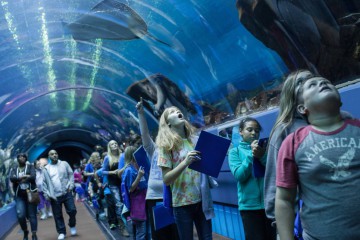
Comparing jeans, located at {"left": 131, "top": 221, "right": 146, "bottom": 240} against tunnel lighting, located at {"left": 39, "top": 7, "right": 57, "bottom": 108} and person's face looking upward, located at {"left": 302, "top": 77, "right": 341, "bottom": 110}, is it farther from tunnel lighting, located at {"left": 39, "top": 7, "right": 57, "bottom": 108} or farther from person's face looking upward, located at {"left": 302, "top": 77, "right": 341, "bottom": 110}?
tunnel lighting, located at {"left": 39, "top": 7, "right": 57, "bottom": 108}

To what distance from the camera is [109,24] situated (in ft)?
39.4

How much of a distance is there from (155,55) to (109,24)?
5.00ft

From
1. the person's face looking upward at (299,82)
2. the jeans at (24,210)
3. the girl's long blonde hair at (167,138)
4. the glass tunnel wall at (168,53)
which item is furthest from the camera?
the jeans at (24,210)

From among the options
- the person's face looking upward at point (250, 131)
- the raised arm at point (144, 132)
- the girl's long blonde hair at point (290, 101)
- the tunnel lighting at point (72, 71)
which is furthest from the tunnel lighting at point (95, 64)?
the girl's long blonde hair at point (290, 101)

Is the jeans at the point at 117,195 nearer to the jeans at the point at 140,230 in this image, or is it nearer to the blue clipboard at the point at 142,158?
the jeans at the point at 140,230

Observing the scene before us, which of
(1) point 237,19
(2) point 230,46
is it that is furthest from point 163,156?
(2) point 230,46

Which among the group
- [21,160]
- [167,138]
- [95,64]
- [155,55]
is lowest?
[167,138]

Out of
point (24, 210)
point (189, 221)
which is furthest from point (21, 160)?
point (189, 221)

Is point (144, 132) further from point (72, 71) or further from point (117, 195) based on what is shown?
point (72, 71)

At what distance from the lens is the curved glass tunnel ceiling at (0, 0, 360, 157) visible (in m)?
7.16

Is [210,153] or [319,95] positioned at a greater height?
[319,95]

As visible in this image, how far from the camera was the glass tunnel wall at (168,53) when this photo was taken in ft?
20.1

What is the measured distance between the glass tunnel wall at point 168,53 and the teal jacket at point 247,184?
2015 millimetres

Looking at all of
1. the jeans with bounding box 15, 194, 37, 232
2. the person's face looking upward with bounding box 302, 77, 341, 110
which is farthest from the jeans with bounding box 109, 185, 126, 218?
the person's face looking upward with bounding box 302, 77, 341, 110
